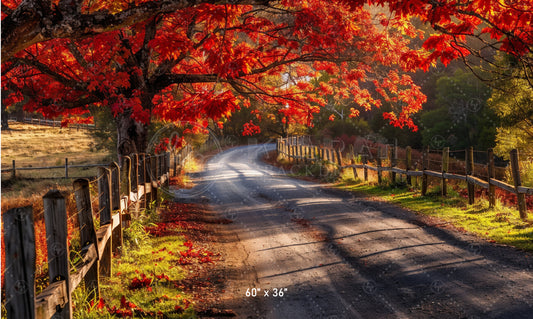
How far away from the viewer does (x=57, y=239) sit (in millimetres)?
4355

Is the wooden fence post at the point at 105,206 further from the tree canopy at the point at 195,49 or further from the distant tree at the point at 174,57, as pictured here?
the distant tree at the point at 174,57

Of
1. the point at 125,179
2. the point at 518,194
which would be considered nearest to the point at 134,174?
the point at 125,179

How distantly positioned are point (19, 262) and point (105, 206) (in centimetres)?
336

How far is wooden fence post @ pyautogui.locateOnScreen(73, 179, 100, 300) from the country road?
187 centimetres

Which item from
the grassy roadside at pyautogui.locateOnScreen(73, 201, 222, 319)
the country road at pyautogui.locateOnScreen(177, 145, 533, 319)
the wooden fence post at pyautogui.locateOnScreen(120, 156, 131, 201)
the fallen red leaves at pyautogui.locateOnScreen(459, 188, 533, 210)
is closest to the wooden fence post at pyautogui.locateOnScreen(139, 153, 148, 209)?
the grassy roadside at pyautogui.locateOnScreen(73, 201, 222, 319)

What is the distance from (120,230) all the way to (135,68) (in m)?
4.81

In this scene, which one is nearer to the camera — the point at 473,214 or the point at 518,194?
the point at 518,194

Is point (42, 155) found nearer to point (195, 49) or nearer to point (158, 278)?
point (195, 49)

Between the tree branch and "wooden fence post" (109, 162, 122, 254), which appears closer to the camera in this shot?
the tree branch

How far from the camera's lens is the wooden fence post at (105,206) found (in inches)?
263

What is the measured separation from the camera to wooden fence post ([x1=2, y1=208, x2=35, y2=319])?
3461 mm

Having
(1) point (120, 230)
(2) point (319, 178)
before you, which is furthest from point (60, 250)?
(2) point (319, 178)

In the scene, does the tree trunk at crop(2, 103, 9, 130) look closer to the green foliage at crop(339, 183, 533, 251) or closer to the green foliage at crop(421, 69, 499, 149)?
the green foliage at crop(421, 69, 499, 149)

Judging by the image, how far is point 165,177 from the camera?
52.7 feet
